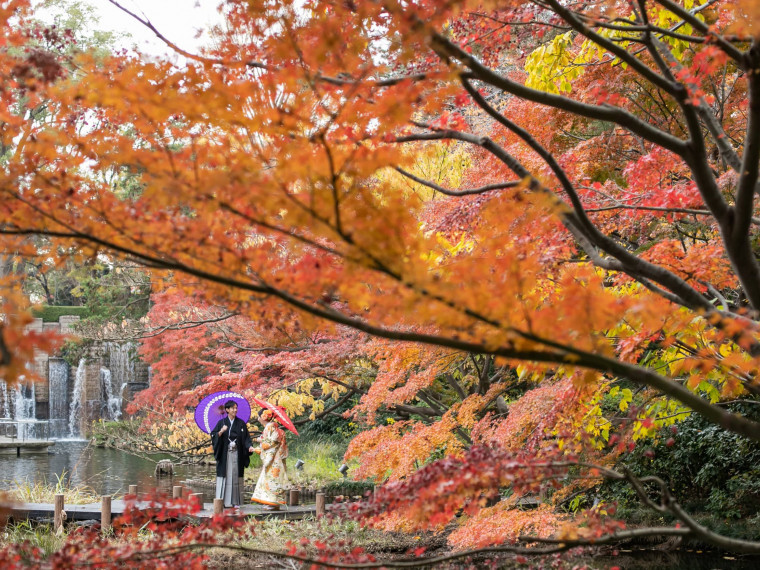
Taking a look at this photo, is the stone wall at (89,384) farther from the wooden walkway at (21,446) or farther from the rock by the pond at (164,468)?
the rock by the pond at (164,468)

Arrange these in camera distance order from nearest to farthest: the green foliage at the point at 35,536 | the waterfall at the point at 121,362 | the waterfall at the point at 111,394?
the green foliage at the point at 35,536 < the waterfall at the point at 111,394 < the waterfall at the point at 121,362

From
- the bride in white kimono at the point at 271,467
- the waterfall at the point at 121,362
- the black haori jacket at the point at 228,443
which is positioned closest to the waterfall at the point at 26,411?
the waterfall at the point at 121,362

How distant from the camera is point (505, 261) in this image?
2201 mm

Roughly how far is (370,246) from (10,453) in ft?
63.5

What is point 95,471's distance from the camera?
49.2ft

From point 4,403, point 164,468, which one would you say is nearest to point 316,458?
point 164,468

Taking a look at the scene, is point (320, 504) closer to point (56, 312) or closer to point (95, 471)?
point (95, 471)

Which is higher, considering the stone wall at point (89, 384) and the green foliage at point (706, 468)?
the stone wall at point (89, 384)

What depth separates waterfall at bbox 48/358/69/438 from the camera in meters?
22.1

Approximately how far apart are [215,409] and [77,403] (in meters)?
15.2

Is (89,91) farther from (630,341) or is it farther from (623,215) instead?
(623,215)

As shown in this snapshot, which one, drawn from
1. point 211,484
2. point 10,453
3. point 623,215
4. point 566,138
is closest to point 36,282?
point 10,453

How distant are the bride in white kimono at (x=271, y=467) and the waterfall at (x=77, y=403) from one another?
585 inches

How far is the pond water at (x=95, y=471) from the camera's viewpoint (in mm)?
13023
